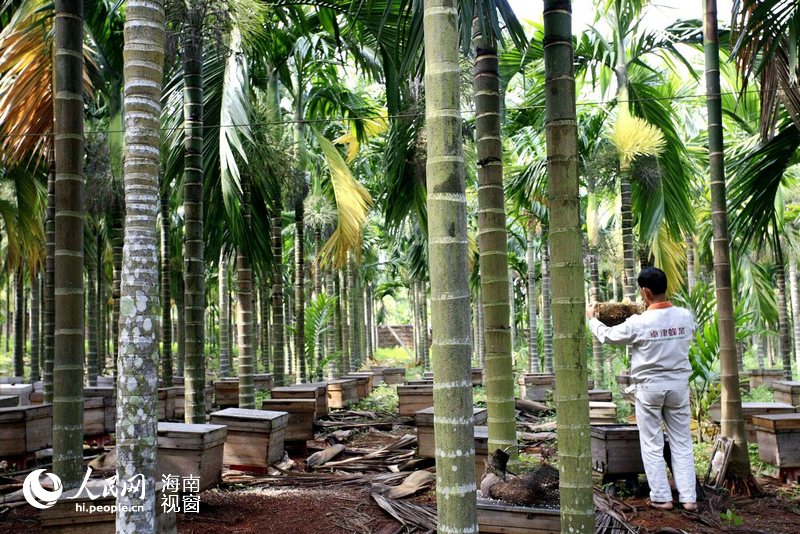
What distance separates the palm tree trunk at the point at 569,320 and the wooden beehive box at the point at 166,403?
7.76 metres

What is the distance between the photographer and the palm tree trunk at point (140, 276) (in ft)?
10.2

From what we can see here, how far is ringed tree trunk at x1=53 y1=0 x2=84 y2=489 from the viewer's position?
15.0 ft

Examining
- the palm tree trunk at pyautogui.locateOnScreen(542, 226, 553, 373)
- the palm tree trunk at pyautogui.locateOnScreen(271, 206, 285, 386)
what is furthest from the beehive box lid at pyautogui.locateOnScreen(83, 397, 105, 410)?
the palm tree trunk at pyautogui.locateOnScreen(542, 226, 553, 373)

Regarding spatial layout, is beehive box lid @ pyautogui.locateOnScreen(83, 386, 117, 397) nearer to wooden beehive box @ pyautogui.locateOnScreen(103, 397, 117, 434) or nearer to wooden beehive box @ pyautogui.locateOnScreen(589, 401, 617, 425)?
wooden beehive box @ pyautogui.locateOnScreen(103, 397, 117, 434)

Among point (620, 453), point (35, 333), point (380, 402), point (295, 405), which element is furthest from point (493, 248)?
point (35, 333)

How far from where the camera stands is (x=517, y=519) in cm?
403

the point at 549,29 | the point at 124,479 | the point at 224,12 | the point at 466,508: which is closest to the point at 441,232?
the point at 466,508

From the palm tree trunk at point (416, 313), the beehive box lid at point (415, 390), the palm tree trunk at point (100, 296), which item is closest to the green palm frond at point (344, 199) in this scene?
the beehive box lid at point (415, 390)

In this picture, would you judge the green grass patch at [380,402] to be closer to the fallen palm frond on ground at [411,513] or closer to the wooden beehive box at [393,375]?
the wooden beehive box at [393,375]

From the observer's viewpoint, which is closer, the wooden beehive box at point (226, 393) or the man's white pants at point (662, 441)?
the man's white pants at point (662, 441)

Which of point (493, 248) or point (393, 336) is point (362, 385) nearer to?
point (493, 248)

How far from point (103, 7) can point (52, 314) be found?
326 cm

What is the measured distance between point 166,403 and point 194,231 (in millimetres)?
4028

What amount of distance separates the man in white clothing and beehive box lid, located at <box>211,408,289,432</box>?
3241 mm
